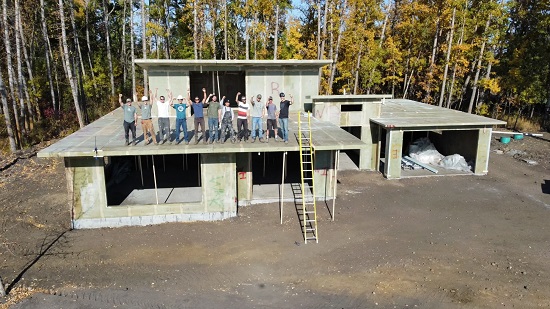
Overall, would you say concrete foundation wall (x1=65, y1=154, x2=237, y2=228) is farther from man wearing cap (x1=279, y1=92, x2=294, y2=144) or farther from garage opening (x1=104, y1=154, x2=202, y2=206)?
man wearing cap (x1=279, y1=92, x2=294, y2=144)

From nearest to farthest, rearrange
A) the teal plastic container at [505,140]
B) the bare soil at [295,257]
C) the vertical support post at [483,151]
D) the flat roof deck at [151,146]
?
the bare soil at [295,257] < the flat roof deck at [151,146] < the vertical support post at [483,151] < the teal plastic container at [505,140]

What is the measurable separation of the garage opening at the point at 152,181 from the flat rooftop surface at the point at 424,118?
33.5 feet

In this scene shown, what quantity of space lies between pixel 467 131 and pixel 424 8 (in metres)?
13.3

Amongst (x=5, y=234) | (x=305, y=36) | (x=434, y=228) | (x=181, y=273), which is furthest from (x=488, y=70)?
(x=5, y=234)

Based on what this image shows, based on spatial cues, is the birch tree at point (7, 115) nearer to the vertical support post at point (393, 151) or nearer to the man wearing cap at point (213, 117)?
the man wearing cap at point (213, 117)

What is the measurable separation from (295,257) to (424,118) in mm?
13259

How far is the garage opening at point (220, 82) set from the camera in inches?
917

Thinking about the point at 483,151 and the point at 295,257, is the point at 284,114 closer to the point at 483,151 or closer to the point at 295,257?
the point at 295,257

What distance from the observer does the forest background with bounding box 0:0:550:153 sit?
1160 inches

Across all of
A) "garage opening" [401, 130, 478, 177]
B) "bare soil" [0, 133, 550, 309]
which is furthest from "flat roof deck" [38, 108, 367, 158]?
"garage opening" [401, 130, 478, 177]

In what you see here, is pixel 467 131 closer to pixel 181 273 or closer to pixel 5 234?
pixel 181 273

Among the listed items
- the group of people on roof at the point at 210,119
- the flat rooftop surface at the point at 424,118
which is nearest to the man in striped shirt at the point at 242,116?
the group of people on roof at the point at 210,119

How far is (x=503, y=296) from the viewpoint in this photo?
32.8 ft

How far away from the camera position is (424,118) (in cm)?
2141
